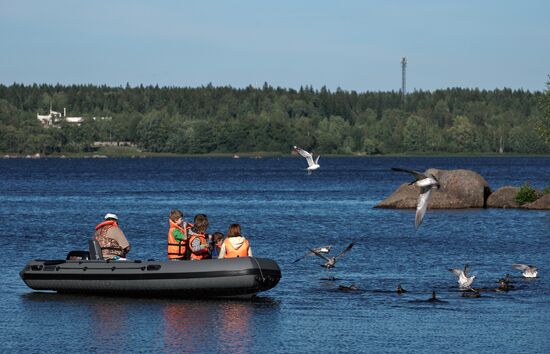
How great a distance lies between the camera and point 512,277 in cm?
3319

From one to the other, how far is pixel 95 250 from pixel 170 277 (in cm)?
222

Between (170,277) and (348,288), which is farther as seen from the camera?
(348,288)

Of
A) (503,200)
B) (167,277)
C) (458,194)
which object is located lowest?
(503,200)

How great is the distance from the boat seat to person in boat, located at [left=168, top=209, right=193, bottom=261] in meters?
1.75

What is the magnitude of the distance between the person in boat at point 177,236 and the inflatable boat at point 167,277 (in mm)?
569

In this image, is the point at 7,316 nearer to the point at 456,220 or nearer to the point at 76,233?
the point at 76,233

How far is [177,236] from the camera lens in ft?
93.1

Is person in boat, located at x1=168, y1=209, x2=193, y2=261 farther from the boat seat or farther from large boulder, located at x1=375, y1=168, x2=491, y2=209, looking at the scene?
large boulder, located at x1=375, y1=168, x2=491, y2=209

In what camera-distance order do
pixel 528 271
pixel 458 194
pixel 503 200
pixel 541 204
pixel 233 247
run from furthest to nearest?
pixel 503 200
pixel 458 194
pixel 541 204
pixel 528 271
pixel 233 247

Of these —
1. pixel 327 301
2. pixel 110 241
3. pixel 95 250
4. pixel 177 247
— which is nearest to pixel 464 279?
pixel 327 301

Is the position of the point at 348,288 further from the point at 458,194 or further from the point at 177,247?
the point at 458,194

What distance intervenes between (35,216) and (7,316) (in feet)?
128

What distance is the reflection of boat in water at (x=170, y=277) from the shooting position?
2761 cm

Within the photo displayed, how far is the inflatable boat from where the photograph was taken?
2761 centimetres
